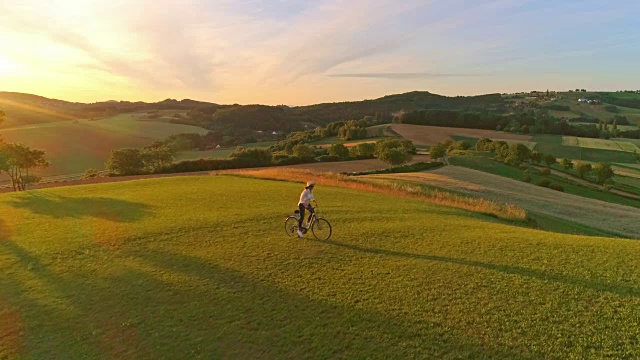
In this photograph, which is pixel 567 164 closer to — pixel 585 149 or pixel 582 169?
pixel 582 169

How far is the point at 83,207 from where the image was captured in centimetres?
2608

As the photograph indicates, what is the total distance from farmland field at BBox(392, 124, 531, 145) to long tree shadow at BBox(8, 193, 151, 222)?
85690mm

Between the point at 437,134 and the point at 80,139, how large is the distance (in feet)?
303

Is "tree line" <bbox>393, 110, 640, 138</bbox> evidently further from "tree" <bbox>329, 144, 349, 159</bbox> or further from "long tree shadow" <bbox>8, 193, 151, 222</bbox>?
"long tree shadow" <bbox>8, 193, 151, 222</bbox>

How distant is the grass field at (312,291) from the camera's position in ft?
32.7

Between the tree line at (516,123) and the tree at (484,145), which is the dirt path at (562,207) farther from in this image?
the tree line at (516,123)

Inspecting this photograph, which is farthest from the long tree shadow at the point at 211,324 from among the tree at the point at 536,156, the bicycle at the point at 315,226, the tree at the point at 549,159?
the tree at the point at 536,156

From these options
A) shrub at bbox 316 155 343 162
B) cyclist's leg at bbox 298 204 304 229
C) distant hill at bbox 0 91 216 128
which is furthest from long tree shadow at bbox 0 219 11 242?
distant hill at bbox 0 91 216 128

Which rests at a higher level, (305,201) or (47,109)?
(47,109)

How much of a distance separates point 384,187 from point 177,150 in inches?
3232

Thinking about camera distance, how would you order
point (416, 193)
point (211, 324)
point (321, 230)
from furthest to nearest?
1. point (416, 193)
2. point (321, 230)
3. point (211, 324)

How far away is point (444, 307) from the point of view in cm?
1121

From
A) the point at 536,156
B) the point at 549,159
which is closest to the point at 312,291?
the point at 549,159

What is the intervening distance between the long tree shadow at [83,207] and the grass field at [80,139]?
56.2 meters
